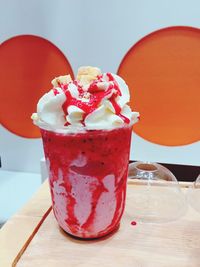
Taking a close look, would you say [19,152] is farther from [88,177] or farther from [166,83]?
[88,177]

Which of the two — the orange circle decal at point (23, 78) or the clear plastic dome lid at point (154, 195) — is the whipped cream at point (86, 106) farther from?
the orange circle decal at point (23, 78)

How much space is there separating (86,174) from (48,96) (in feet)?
0.52

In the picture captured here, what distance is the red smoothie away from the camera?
515 mm

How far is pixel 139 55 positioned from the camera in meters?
1.02

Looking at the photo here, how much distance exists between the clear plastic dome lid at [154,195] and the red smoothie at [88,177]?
12 cm

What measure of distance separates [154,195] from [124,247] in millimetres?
230

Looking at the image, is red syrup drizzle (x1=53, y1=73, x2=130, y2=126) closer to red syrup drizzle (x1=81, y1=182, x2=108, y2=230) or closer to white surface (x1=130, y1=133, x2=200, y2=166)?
red syrup drizzle (x1=81, y1=182, x2=108, y2=230)

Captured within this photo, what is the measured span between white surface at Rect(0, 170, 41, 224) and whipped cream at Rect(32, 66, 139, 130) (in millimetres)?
749

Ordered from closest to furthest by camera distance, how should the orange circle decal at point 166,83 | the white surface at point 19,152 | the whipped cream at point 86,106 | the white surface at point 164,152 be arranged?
the whipped cream at point 86,106, the orange circle decal at point 166,83, the white surface at point 164,152, the white surface at point 19,152

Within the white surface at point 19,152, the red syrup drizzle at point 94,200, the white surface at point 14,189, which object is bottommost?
the white surface at point 14,189

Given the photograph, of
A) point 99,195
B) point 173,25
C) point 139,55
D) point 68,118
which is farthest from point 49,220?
point 173,25

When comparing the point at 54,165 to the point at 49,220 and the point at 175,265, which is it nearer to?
the point at 49,220

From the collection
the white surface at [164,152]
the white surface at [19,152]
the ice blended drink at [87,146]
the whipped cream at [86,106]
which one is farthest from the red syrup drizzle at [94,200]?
the white surface at [19,152]

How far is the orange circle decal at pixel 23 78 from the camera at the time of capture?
1.08m
